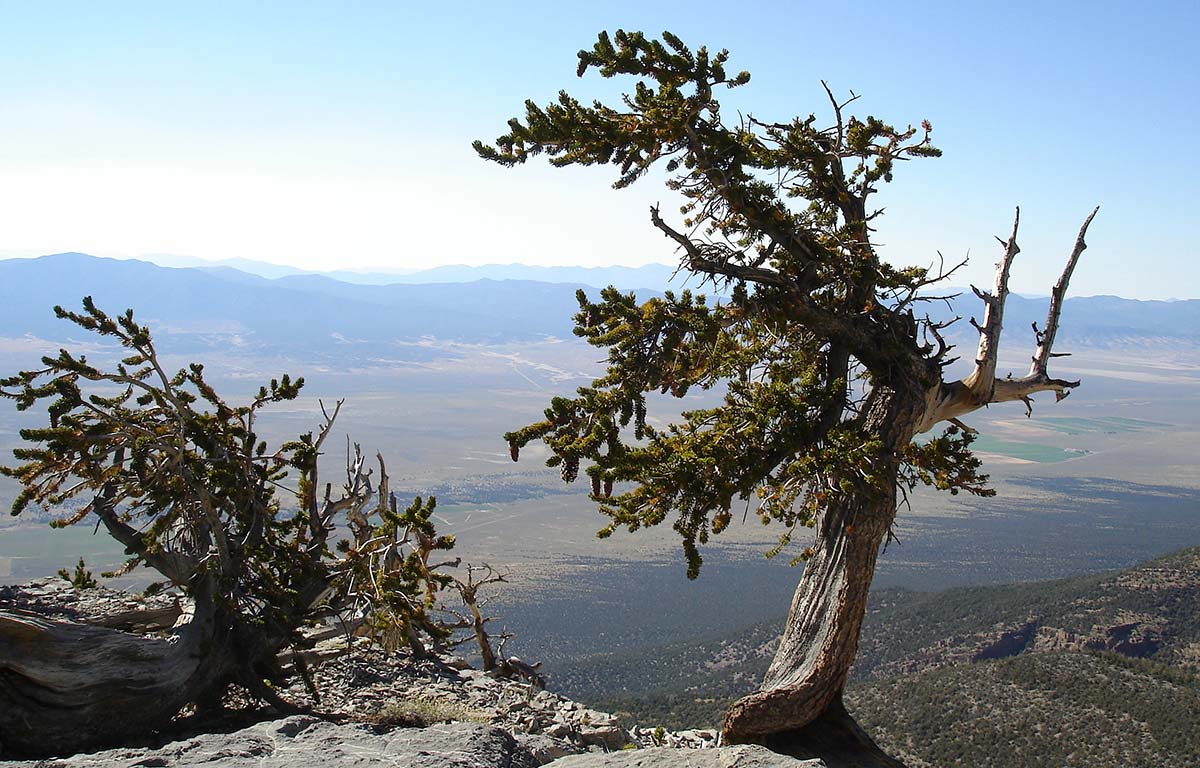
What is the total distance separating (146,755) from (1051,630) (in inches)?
1563

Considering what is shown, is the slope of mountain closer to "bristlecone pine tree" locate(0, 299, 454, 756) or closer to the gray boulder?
"bristlecone pine tree" locate(0, 299, 454, 756)

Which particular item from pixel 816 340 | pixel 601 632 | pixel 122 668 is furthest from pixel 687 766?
pixel 601 632

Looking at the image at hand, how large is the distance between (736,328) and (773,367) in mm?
472

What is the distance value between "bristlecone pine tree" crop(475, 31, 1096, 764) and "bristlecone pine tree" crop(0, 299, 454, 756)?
2712 millimetres

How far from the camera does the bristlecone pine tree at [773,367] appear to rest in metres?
6.85

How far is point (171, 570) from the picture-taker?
8.35 meters

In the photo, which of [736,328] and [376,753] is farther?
[736,328]

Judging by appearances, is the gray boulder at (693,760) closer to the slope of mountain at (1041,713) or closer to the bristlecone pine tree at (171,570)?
the bristlecone pine tree at (171,570)

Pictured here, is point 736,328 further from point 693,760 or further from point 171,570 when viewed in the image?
point 171,570

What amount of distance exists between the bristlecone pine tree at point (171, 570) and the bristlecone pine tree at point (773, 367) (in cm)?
271

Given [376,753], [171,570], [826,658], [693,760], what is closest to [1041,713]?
[826,658]

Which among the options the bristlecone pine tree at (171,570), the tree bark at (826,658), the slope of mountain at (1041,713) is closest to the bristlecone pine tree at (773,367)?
the tree bark at (826,658)

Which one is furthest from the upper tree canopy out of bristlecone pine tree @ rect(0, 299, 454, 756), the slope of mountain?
the slope of mountain

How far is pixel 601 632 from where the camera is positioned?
5219cm
